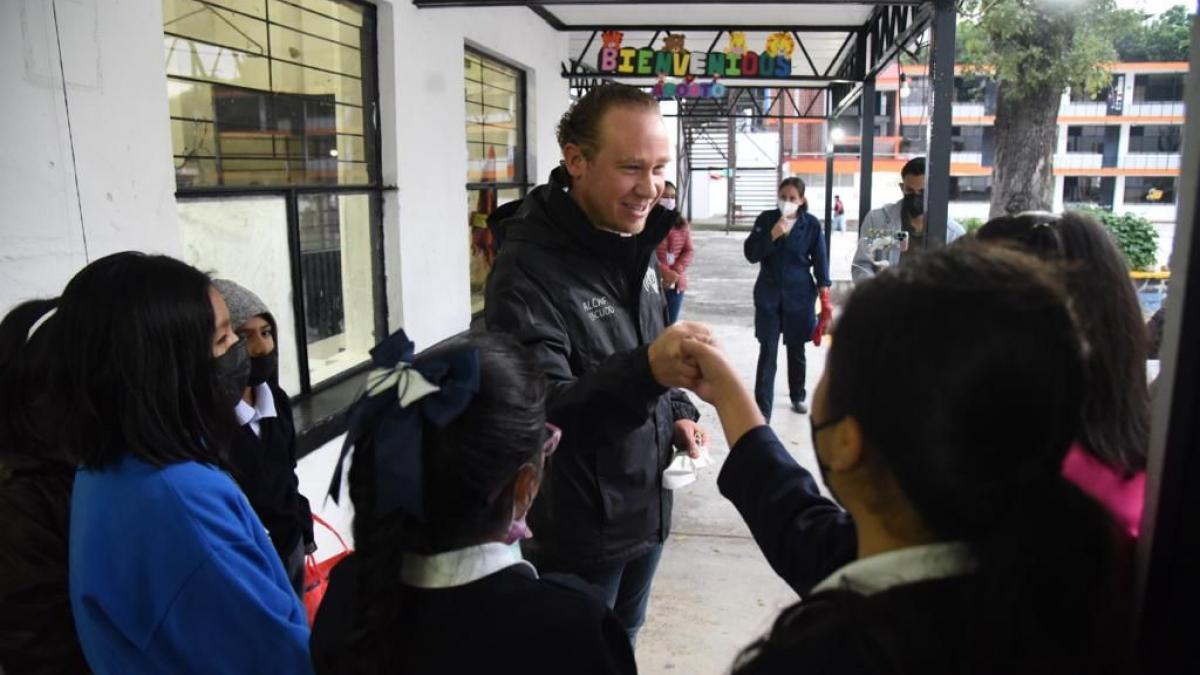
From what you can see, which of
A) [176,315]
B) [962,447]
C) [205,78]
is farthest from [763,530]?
[205,78]

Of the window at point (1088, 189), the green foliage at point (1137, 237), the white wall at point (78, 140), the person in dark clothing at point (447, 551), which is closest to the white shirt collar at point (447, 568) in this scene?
the person in dark clothing at point (447, 551)

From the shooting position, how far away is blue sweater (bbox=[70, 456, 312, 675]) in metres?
1.27

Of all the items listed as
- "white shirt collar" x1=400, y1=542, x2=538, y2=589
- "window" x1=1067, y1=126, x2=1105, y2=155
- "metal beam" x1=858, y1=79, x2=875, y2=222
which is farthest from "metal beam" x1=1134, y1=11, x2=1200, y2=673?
"window" x1=1067, y1=126, x2=1105, y2=155

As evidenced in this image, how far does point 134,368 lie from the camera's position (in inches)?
52.1

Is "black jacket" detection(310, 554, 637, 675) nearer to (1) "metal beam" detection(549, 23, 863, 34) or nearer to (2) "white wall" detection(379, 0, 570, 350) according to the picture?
(2) "white wall" detection(379, 0, 570, 350)

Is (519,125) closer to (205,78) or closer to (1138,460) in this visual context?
(205,78)

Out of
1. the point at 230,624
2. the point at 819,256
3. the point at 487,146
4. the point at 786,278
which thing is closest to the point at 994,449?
the point at 230,624

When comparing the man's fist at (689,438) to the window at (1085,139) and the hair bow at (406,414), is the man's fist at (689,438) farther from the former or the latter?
the window at (1085,139)

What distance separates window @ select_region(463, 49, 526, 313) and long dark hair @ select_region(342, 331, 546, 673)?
4.94 meters

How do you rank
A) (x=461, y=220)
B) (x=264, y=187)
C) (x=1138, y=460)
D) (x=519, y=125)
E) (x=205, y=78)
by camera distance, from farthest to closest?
(x=519, y=125), (x=461, y=220), (x=264, y=187), (x=205, y=78), (x=1138, y=460)

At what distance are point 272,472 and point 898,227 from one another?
4.28 m

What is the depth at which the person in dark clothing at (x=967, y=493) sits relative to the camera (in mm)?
720

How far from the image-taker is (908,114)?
1356 inches

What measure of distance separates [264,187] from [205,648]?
2.64 meters
